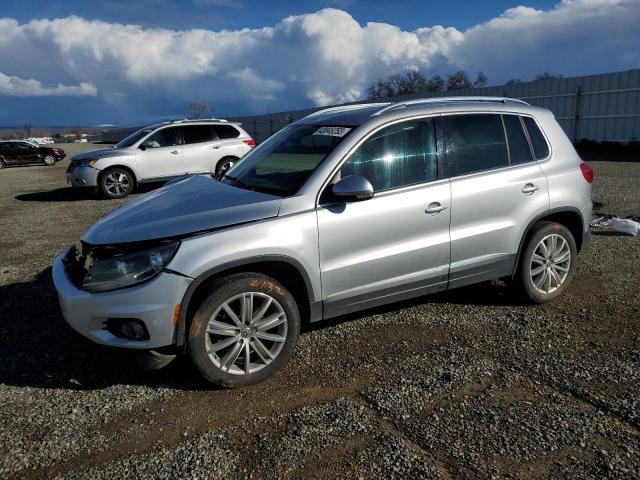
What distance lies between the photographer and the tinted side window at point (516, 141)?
14.7 ft

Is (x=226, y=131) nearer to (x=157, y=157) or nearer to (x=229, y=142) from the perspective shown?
(x=229, y=142)

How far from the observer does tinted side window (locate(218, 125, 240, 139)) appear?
13199 mm

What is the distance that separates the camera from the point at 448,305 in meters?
4.83

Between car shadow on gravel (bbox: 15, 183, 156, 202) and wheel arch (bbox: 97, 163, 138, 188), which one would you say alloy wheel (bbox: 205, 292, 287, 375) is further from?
car shadow on gravel (bbox: 15, 183, 156, 202)

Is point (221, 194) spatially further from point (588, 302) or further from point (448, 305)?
point (588, 302)

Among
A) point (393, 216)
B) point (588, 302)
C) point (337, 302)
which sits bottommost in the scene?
point (588, 302)

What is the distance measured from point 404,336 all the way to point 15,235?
7.36 m

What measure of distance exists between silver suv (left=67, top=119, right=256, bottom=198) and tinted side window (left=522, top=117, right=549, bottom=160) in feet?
28.1

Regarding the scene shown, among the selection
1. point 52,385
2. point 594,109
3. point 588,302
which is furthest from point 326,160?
point 594,109

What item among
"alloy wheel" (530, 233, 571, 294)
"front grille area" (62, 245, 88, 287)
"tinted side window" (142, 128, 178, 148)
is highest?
"tinted side window" (142, 128, 178, 148)

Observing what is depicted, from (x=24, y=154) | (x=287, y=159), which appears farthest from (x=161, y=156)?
(x=24, y=154)

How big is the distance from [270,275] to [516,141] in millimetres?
2498

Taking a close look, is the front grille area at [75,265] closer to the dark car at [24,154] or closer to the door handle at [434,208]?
the door handle at [434,208]

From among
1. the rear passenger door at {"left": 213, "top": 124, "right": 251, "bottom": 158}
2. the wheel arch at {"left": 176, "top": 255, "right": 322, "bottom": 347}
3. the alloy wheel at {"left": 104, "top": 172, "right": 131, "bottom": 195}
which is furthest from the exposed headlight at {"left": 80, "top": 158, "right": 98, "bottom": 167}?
the wheel arch at {"left": 176, "top": 255, "right": 322, "bottom": 347}
